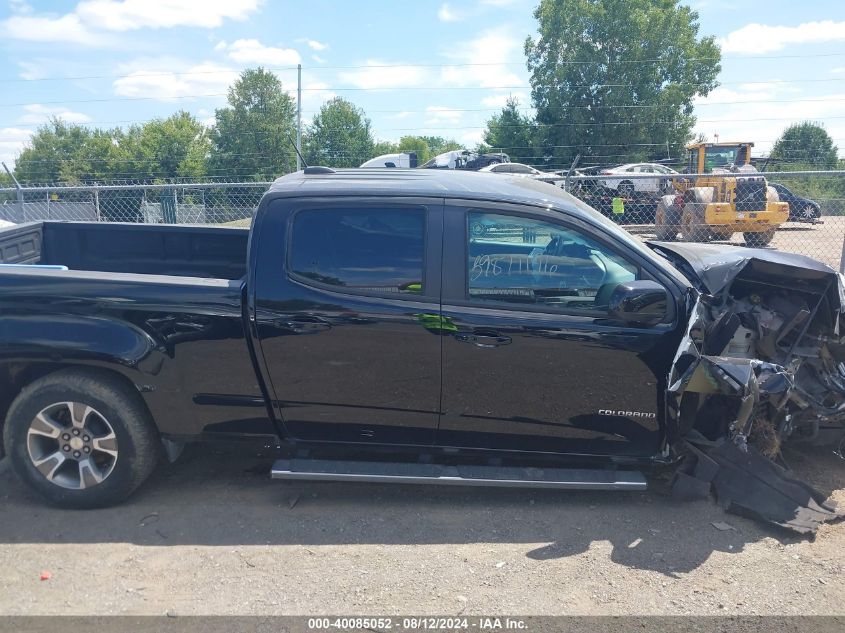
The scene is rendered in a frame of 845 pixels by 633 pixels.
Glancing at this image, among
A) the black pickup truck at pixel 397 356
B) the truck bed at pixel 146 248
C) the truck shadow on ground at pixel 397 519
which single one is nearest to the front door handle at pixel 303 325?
the black pickup truck at pixel 397 356

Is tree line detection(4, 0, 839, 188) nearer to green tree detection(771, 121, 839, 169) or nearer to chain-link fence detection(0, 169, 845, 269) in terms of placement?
green tree detection(771, 121, 839, 169)

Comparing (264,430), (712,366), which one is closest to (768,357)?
(712,366)

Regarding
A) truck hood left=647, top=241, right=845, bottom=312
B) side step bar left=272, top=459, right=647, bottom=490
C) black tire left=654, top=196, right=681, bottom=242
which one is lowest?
side step bar left=272, top=459, right=647, bottom=490

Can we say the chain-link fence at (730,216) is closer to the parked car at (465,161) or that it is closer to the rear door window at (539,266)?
the rear door window at (539,266)

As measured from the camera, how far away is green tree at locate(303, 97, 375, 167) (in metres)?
35.9

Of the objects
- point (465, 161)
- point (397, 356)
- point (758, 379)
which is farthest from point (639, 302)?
point (465, 161)

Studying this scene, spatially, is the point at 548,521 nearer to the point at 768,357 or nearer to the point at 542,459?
the point at 542,459


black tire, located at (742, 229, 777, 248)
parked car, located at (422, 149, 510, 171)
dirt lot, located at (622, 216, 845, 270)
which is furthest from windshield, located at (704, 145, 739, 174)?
black tire, located at (742, 229, 777, 248)

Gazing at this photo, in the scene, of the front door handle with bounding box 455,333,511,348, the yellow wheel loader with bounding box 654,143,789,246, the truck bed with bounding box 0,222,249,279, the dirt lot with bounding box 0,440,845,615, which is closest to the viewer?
the dirt lot with bounding box 0,440,845,615

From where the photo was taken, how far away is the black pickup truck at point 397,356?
12.2 feet

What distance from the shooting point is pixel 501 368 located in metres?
3.71

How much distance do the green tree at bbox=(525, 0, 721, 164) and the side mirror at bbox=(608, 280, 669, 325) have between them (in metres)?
33.3

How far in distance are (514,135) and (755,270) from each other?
3445cm

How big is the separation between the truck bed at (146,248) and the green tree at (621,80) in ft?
106
